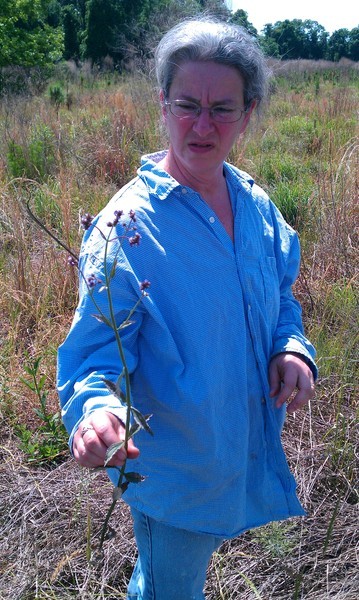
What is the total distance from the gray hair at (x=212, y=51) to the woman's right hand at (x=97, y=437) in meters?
0.80

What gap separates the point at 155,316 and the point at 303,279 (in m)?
2.24

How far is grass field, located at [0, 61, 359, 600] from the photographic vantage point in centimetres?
201

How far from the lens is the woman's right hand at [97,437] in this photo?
100 centimetres

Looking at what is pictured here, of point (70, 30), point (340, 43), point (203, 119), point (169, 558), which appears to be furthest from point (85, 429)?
point (340, 43)

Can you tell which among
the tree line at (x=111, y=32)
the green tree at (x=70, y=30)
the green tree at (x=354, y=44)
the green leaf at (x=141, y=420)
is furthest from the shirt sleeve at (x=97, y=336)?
the green tree at (x=354, y=44)

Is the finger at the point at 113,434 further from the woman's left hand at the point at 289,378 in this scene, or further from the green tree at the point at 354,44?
the green tree at the point at 354,44

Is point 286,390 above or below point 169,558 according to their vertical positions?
above

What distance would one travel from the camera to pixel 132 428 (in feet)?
3.11

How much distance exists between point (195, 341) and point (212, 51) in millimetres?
638

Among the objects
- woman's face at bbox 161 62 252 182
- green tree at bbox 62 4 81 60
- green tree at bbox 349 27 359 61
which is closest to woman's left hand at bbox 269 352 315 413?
woman's face at bbox 161 62 252 182

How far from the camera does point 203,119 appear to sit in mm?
1386

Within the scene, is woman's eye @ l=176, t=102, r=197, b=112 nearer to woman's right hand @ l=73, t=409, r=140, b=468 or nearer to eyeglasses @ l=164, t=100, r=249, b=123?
eyeglasses @ l=164, t=100, r=249, b=123

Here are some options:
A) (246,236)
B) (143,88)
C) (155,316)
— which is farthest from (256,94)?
(143,88)

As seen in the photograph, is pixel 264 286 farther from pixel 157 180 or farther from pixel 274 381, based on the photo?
pixel 157 180
